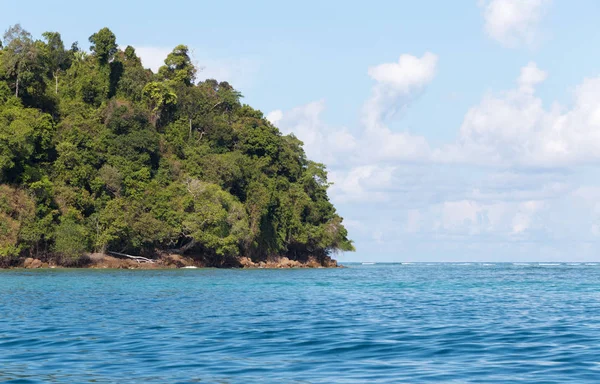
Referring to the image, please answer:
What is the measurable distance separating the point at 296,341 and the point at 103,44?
285ft

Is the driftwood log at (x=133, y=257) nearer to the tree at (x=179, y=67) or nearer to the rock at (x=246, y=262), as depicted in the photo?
the rock at (x=246, y=262)

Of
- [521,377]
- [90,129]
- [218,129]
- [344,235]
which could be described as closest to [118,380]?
[521,377]

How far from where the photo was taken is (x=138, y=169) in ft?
267

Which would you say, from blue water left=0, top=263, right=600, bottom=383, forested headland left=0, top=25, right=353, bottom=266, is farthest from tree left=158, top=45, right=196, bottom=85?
blue water left=0, top=263, right=600, bottom=383

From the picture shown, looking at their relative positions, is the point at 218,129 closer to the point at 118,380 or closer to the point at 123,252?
the point at 123,252

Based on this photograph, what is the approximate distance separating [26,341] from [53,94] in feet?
244

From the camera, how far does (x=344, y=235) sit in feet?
358

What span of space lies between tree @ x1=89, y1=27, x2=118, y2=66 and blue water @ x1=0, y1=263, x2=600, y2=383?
72.0 metres

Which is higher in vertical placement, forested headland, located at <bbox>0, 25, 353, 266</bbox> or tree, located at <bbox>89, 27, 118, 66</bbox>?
tree, located at <bbox>89, 27, 118, 66</bbox>

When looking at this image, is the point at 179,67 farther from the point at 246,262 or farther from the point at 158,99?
the point at 246,262

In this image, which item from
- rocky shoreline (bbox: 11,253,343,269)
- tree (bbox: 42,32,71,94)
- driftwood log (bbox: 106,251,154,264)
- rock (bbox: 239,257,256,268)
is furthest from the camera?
tree (bbox: 42,32,71,94)

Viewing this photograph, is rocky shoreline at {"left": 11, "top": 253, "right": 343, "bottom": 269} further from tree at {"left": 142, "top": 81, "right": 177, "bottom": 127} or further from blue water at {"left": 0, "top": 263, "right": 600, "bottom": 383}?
blue water at {"left": 0, "top": 263, "right": 600, "bottom": 383}

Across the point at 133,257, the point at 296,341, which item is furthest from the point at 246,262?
the point at 296,341

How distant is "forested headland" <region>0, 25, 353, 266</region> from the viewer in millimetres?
70438
